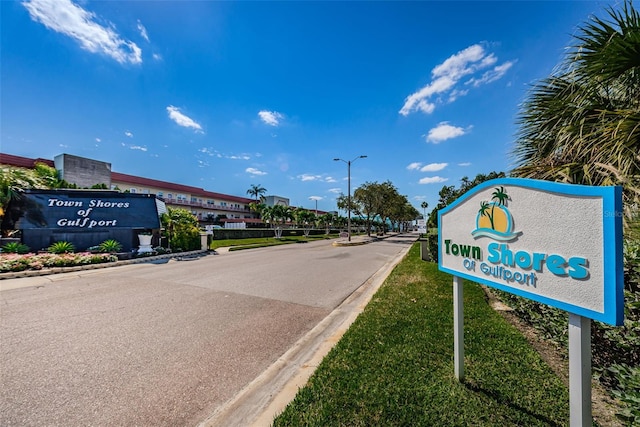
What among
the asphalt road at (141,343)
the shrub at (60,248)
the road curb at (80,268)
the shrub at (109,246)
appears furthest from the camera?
the shrub at (109,246)

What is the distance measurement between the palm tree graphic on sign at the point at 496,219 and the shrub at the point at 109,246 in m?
17.1

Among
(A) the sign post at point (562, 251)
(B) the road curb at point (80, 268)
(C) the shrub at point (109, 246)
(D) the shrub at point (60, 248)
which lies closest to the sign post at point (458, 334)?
(A) the sign post at point (562, 251)

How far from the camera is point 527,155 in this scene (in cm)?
491

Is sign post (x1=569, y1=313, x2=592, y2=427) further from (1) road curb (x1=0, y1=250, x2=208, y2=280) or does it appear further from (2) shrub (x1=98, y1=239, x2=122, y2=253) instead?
(2) shrub (x1=98, y1=239, x2=122, y2=253)

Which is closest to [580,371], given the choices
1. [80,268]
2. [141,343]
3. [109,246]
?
[141,343]

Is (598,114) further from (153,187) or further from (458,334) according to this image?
(153,187)

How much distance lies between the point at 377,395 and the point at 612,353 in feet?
8.52

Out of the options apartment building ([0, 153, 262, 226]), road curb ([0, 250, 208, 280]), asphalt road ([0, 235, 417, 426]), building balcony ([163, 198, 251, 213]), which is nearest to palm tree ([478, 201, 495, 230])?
asphalt road ([0, 235, 417, 426])

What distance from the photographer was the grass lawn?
2438 millimetres

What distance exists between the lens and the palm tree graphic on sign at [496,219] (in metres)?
2.44

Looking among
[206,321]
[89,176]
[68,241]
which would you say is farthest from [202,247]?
[89,176]

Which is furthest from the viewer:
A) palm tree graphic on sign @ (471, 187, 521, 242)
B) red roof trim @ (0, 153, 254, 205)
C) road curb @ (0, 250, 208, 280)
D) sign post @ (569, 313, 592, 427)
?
red roof trim @ (0, 153, 254, 205)

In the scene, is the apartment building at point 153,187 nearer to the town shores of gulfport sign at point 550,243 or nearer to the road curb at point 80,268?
the road curb at point 80,268

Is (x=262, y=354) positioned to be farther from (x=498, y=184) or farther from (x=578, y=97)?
(x=578, y=97)
